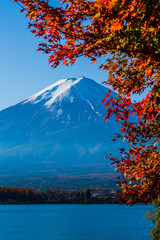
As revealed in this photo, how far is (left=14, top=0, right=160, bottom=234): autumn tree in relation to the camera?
6.39 metres

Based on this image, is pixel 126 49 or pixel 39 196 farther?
pixel 39 196

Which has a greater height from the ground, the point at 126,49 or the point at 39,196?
the point at 126,49

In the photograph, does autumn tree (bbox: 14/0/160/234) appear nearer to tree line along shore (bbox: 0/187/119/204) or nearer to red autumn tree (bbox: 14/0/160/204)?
red autumn tree (bbox: 14/0/160/204)

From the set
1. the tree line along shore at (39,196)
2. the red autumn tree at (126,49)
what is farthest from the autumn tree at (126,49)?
the tree line along shore at (39,196)

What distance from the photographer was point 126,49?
7059 mm

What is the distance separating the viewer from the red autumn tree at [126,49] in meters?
6.39

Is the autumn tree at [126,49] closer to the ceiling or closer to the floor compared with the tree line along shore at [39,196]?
closer to the ceiling

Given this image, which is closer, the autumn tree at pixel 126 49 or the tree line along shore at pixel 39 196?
the autumn tree at pixel 126 49

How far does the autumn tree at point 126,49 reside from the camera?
6387 millimetres

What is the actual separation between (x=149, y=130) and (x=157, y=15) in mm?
3272

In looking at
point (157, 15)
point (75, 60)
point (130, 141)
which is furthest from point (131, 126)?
point (157, 15)

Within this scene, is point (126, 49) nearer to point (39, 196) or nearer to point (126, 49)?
point (126, 49)

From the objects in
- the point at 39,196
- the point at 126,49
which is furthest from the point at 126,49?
the point at 39,196

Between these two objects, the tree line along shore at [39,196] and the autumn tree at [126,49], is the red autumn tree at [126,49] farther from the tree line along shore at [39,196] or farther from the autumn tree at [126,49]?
the tree line along shore at [39,196]
